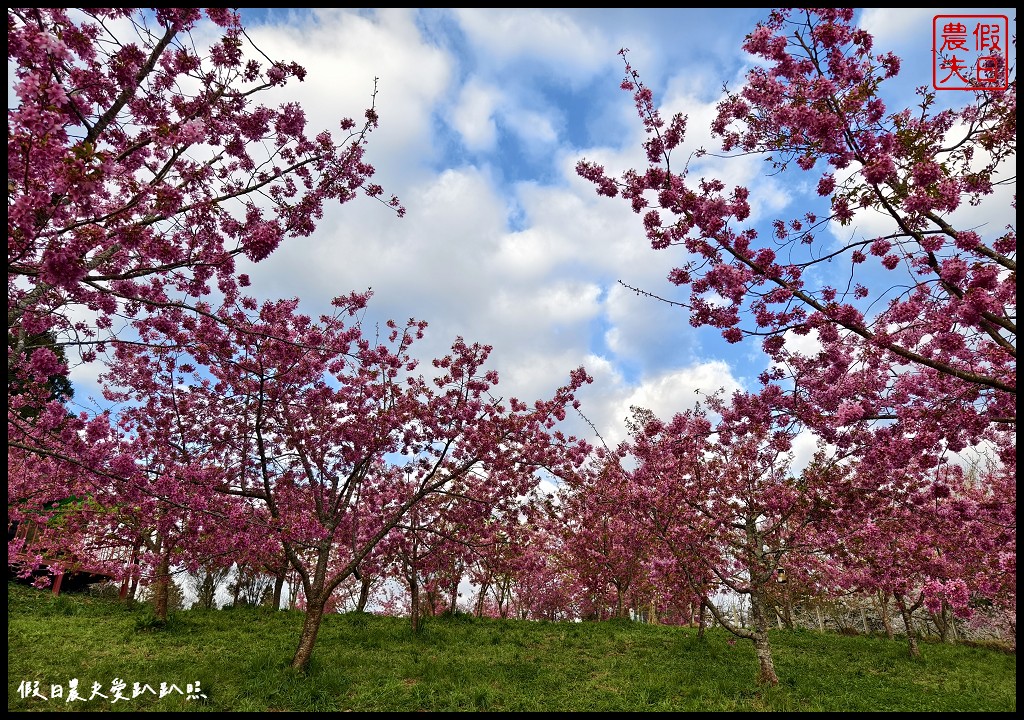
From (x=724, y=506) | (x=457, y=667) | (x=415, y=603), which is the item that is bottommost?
(x=457, y=667)

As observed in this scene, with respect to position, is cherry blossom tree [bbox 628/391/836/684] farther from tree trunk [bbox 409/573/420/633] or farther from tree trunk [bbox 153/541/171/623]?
tree trunk [bbox 153/541/171/623]

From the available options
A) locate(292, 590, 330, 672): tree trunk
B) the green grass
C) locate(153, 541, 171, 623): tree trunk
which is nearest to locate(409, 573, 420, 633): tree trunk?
the green grass

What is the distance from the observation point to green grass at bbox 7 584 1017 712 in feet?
29.6

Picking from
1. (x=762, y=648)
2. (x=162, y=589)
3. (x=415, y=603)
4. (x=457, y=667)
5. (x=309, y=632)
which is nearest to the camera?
(x=309, y=632)

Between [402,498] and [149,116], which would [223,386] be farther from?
[149,116]

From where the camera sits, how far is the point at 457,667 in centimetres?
1113

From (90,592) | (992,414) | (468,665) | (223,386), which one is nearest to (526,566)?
(468,665)

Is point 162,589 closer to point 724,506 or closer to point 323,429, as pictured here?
point 323,429

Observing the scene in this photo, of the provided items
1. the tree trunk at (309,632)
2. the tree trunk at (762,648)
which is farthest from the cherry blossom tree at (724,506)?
the tree trunk at (309,632)

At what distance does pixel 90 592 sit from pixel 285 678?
22.8 metres

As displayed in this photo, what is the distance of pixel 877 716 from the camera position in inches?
342

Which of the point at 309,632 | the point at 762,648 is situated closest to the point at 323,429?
the point at 309,632

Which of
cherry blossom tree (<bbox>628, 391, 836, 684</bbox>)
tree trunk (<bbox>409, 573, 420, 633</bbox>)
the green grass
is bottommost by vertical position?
the green grass

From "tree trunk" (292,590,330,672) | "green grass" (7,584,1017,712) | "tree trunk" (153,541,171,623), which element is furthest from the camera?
"tree trunk" (153,541,171,623)
